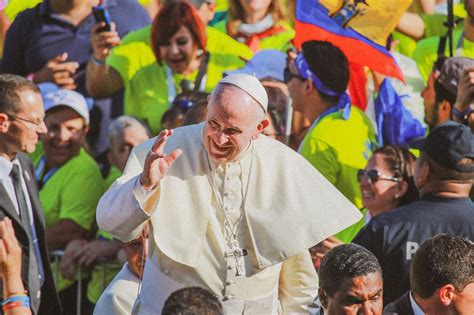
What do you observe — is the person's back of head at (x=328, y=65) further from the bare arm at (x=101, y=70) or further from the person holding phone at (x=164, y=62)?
the bare arm at (x=101, y=70)

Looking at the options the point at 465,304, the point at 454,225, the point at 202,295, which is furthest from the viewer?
the point at 454,225

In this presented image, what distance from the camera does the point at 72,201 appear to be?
8.28 m

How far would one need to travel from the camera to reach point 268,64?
859 cm

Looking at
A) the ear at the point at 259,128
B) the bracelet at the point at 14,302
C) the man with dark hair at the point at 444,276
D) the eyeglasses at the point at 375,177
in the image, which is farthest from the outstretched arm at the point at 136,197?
the eyeglasses at the point at 375,177

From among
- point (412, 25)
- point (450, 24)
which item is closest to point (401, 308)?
point (450, 24)

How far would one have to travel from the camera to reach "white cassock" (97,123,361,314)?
5.52m

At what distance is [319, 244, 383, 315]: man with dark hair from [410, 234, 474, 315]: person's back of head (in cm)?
21

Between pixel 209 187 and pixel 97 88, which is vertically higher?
pixel 209 187

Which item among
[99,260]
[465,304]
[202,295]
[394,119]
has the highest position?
[202,295]

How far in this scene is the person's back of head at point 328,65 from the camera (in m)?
8.12

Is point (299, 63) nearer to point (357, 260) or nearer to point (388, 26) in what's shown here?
point (388, 26)

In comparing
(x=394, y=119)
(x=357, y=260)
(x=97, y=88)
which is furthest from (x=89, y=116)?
(x=357, y=260)

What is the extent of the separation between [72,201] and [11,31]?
1.63m

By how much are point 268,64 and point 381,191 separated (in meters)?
1.67
